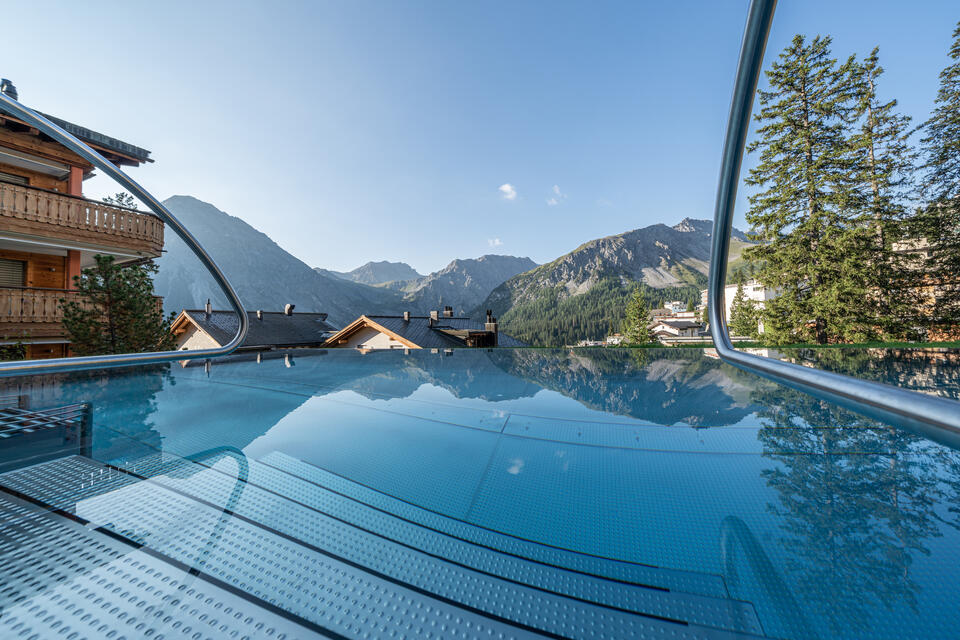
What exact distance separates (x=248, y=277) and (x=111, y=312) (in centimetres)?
9669

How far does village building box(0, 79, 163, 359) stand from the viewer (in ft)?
22.4

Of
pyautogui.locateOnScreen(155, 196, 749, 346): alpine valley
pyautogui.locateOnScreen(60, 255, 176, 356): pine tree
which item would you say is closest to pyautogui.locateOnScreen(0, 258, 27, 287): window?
pyautogui.locateOnScreen(60, 255, 176, 356): pine tree

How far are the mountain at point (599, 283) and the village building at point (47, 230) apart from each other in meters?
69.1

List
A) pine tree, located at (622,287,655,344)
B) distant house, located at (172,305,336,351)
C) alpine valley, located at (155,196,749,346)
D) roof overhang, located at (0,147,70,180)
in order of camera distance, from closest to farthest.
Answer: roof overhang, located at (0,147,70,180) → distant house, located at (172,305,336,351) → pine tree, located at (622,287,655,344) → alpine valley, located at (155,196,749,346)

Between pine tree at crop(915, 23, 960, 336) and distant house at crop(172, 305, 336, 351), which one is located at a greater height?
pine tree at crop(915, 23, 960, 336)

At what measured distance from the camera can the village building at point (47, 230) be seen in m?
6.84

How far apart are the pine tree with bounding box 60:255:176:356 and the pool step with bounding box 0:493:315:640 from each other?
8011mm

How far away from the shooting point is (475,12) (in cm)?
1578

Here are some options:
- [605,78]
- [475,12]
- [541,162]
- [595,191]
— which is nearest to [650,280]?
[595,191]

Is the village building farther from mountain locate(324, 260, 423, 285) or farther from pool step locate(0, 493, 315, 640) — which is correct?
mountain locate(324, 260, 423, 285)

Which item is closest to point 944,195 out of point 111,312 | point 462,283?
point 111,312

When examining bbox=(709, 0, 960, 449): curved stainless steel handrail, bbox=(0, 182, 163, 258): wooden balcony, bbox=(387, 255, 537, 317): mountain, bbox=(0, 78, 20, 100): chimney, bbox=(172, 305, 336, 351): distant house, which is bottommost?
bbox=(172, 305, 336, 351): distant house

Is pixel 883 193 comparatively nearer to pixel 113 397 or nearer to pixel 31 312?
pixel 113 397

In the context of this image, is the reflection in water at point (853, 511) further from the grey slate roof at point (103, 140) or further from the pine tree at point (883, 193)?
the pine tree at point (883, 193)
